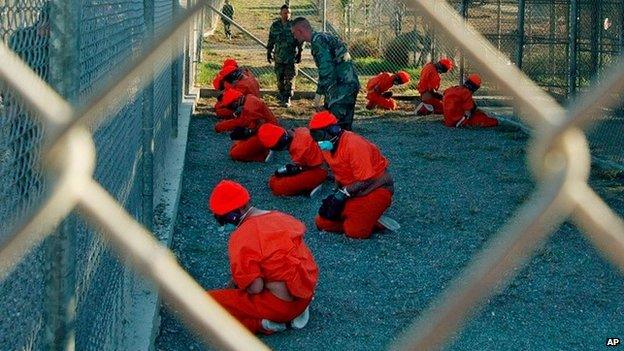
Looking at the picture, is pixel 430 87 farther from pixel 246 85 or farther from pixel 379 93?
pixel 246 85

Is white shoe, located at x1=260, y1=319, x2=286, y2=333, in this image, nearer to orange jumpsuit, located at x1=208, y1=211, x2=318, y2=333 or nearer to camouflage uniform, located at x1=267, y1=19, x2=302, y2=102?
orange jumpsuit, located at x1=208, y1=211, x2=318, y2=333

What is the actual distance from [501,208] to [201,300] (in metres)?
7.78

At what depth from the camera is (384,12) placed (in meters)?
22.1

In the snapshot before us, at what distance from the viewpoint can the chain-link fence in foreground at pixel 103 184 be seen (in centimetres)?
116

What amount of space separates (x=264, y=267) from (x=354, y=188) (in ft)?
8.54

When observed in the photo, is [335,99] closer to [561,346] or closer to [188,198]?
[188,198]

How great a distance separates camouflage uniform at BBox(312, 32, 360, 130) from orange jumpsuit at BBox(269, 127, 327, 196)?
8.17ft

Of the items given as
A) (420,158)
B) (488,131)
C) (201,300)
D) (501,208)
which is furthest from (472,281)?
(488,131)

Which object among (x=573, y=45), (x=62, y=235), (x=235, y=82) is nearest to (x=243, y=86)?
(x=235, y=82)

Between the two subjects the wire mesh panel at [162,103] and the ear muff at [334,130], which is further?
the ear muff at [334,130]

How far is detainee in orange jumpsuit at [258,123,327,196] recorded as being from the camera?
30.6 ft

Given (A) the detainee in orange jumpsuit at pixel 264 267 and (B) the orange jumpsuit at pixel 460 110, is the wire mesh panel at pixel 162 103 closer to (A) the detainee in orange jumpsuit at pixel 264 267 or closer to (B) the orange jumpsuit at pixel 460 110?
(A) the detainee in orange jumpsuit at pixel 264 267

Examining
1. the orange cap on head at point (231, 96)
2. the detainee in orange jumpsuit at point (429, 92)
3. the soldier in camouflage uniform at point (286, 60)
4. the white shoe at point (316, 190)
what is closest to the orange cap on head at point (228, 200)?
the white shoe at point (316, 190)

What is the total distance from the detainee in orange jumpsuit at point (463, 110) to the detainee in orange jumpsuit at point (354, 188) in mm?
5950
